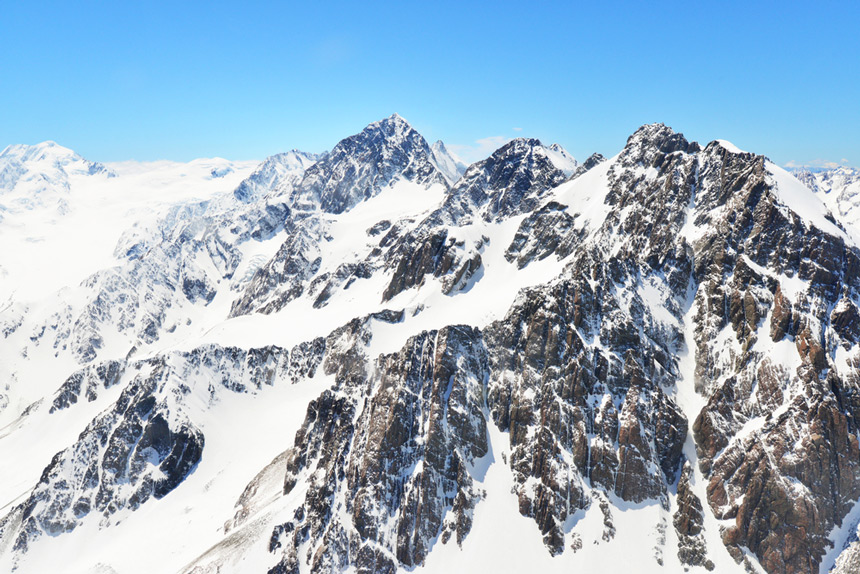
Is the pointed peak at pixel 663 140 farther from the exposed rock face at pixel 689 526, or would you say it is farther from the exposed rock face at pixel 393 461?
the exposed rock face at pixel 689 526

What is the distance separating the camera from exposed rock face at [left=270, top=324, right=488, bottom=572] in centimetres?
11238

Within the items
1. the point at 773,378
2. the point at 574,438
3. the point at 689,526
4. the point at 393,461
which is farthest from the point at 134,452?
the point at 773,378

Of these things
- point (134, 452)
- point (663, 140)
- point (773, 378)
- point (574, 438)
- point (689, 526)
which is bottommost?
point (689, 526)

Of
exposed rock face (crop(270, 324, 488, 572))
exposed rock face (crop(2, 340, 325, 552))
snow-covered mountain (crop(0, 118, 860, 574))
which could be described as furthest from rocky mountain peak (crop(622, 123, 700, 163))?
exposed rock face (crop(2, 340, 325, 552))

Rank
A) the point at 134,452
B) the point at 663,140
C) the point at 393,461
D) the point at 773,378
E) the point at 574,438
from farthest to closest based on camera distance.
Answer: the point at 663,140, the point at 134,452, the point at 393,461, the point at 574,438, the point at 773,378

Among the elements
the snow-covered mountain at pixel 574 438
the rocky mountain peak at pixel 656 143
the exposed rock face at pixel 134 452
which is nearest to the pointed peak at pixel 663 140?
the rocky mountain peak at pixel 656 143

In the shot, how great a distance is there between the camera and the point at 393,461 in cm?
11931

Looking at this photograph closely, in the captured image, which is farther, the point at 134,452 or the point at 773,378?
the point at 134,452

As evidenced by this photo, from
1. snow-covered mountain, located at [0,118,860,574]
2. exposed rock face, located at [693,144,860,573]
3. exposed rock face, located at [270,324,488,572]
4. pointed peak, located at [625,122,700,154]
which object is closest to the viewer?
exposed rock face, located at [693,144,860,573]

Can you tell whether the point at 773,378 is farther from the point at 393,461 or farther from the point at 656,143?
the point at 656,143

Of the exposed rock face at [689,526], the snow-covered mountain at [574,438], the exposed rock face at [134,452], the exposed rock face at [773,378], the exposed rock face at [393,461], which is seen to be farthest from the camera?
the exposed rock face at [134,452]

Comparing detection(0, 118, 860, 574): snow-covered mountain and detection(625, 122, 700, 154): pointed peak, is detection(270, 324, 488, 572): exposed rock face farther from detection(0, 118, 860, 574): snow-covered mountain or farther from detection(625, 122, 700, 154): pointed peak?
detection(625, 122, 700, 154): pointed peak

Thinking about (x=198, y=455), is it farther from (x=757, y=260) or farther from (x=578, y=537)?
(x=757, y=260)

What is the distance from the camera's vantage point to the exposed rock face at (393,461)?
112375mm
